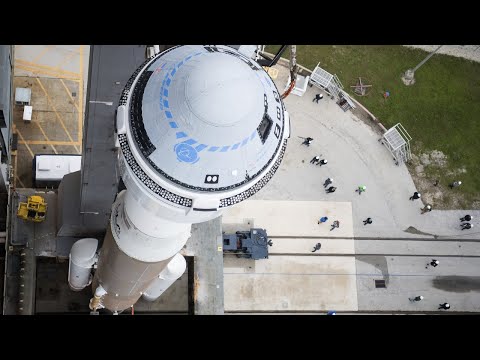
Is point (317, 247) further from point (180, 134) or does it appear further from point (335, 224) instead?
point (180, 134)

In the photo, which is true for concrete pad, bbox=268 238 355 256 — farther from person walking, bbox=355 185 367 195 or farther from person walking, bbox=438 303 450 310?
person walking, bbox=438 303 450 310

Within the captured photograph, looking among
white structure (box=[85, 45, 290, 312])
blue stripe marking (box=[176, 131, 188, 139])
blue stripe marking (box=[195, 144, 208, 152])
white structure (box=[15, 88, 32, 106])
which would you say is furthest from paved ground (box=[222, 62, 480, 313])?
blue stripe marking (box=[176, 131, 188, 139])

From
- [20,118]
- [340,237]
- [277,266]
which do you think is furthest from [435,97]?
[20,118]

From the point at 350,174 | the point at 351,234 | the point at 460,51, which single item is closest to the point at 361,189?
the point at 350,174

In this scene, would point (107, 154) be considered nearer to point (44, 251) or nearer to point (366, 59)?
point (44, 251)

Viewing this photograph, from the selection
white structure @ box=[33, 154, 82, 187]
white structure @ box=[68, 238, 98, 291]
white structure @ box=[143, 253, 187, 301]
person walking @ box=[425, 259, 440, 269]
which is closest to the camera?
white structure @ box=[68, 238, 98, 291]

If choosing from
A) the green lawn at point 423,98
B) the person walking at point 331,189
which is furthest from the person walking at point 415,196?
the person walking at point 331,189

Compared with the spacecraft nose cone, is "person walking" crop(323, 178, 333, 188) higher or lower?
higher
